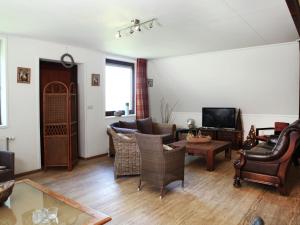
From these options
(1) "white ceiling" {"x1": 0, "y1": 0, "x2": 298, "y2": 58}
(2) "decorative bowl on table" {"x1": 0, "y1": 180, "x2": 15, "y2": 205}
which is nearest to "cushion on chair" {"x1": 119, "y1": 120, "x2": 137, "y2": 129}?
(1) "white ceiling" {"x1": 0, "y1": 0, "x2": 298, "y2": 58}

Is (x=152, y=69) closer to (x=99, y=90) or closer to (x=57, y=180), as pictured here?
(x=99, y=90)

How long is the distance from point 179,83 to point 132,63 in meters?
1.40

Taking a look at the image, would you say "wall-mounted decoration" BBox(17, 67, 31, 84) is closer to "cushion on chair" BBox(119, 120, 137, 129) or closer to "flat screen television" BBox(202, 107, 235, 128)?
"cushion on chair" BBox(119, 120, 137, 129)

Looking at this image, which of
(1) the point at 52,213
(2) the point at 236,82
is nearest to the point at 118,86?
(2) the point at 236,82

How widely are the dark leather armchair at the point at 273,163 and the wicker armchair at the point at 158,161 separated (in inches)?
36.7

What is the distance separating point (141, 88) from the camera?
6.50 meters

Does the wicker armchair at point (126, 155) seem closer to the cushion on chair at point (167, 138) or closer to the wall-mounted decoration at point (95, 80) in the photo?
the cushion on chair at point (167, 138)

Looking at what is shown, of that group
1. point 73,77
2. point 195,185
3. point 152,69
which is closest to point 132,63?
point 152,69

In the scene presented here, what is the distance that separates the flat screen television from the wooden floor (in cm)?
172

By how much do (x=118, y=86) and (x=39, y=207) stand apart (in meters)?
4.43

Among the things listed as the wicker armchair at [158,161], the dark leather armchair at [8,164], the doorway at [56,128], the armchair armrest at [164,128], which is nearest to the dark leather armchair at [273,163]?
the wicker armchair at [158,161]

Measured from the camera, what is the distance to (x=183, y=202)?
3.04 m

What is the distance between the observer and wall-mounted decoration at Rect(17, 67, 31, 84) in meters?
4.06

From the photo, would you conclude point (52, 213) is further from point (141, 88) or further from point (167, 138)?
point (141, 88)
